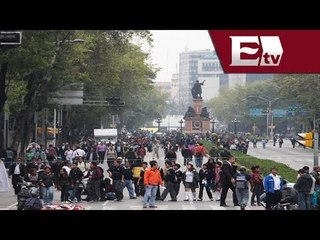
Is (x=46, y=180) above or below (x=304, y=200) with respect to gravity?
above

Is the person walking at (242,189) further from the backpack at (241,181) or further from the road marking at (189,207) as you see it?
the road marking at (189,207)

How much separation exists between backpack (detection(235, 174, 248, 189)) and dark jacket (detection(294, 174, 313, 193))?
2770mm

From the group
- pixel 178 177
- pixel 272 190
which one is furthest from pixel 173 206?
pixel 272 190

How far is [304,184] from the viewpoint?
2753 cm

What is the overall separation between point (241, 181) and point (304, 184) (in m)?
3.14

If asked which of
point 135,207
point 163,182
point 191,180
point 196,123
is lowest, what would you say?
point 135,207

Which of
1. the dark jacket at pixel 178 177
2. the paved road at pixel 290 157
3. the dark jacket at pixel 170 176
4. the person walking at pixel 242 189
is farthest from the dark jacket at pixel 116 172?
the paved road at pixel 290 157

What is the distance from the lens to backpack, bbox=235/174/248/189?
30203mm

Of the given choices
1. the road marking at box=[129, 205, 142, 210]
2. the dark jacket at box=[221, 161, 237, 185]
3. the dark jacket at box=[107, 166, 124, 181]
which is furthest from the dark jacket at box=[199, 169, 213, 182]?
the road marking at box=[129, 205, 142, 210]

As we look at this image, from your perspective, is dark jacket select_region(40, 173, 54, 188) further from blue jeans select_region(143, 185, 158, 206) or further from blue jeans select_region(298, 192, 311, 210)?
blue jeans select_region(298, 192, 311, 210)

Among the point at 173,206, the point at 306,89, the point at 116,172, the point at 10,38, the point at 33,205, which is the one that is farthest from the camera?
the point at 306,89

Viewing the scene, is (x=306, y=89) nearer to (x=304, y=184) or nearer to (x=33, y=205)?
(x=304, y=184)
